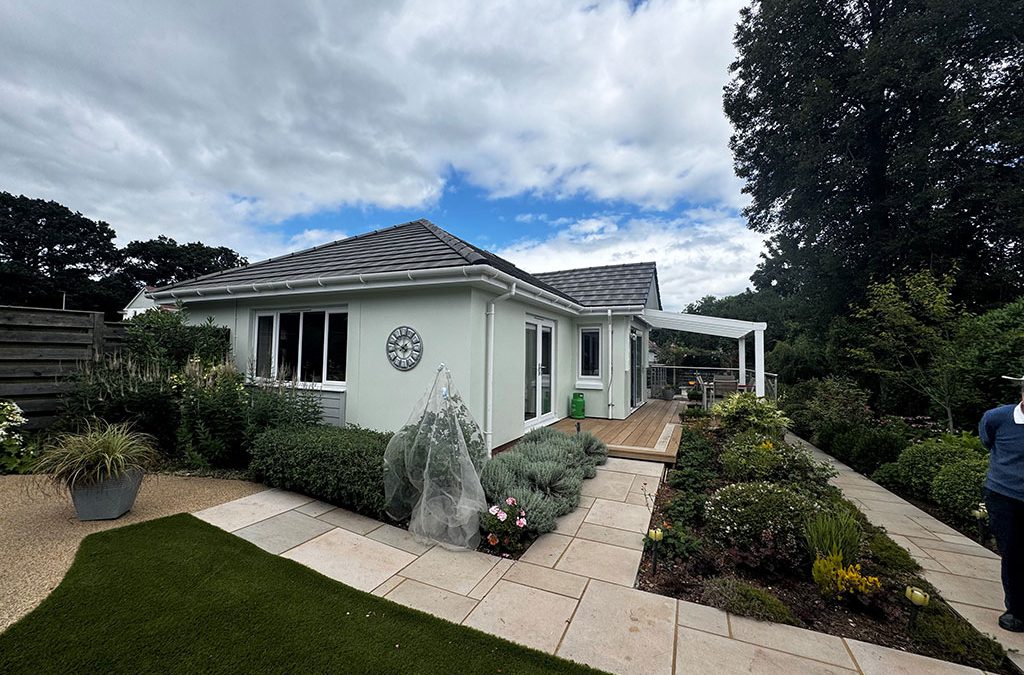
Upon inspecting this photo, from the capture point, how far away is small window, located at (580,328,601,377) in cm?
1003

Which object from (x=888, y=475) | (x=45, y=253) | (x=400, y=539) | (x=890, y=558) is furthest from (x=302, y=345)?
(x=45, y=253)

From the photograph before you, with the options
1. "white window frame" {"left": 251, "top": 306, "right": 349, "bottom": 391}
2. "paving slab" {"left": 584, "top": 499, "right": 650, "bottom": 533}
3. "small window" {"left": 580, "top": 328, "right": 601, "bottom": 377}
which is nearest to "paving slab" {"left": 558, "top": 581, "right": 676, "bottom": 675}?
"paving slab" {"left": 584, "top": 499, "right": 650, "bottom": 533}

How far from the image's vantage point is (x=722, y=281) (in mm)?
28609

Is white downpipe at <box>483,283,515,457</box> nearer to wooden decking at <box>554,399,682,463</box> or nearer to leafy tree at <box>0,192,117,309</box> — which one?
wooden decking at <box>554,399,682,463</box>

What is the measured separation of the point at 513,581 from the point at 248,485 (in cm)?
383

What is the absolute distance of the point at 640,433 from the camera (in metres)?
8.04

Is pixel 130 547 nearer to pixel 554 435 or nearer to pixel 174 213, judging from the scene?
pixel 554 435

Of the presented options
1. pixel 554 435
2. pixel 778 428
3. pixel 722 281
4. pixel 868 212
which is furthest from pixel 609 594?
pixel 722 281

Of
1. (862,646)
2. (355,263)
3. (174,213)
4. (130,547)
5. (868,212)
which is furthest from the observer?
(174,213)

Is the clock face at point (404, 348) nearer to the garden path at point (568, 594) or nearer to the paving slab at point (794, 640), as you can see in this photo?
A: the garden path at point (568, 594)

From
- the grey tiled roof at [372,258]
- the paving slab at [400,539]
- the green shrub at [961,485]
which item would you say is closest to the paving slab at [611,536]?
the paving slab at [400,539]

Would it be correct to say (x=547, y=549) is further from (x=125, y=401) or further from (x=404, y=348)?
(x=125, y=401)

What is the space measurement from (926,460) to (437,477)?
272 inches

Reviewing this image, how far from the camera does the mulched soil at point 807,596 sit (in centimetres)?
267
